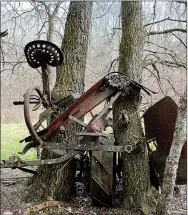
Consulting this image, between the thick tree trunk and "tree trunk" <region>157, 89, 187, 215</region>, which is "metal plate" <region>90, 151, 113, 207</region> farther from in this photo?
"tree trunk" <region>157, 89, 187, 215</region>

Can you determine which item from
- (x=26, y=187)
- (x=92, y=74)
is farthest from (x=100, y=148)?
(x=92, y=74)

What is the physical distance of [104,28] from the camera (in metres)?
3.91

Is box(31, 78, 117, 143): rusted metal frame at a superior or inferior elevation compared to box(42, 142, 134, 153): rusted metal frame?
superior

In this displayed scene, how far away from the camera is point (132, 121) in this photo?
9.37 ft

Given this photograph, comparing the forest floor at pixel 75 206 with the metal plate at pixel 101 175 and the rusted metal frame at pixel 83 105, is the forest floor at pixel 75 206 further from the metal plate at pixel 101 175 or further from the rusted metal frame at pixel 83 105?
the rusted metal frame at pixel 83 105

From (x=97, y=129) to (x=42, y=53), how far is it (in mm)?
672

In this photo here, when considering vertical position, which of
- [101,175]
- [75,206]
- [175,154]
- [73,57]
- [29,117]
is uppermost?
[73,57]

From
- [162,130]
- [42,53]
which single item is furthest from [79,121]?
[162,130]

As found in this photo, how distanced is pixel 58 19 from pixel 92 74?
107 centimetres

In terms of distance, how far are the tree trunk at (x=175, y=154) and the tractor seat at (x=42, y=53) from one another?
3.05 feet

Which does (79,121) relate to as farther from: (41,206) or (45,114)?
(41,206)

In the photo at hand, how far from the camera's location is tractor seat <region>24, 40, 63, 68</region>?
1.84 m

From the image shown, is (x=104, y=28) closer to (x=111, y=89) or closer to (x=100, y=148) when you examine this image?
(x=111, y=89)

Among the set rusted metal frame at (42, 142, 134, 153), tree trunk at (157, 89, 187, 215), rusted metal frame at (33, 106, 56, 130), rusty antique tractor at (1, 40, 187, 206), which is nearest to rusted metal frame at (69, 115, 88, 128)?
rusty antique tractor at (1, 40, 187, 206)
